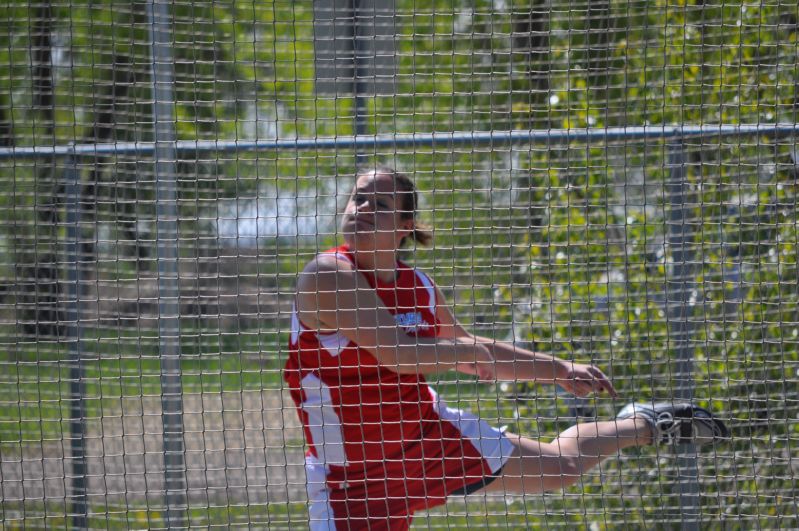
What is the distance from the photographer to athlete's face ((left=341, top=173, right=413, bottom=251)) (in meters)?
2.67

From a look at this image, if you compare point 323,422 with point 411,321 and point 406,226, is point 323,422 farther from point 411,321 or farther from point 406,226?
point 406,226

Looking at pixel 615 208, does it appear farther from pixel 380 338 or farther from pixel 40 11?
pixel 40 11

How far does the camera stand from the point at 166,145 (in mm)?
3062

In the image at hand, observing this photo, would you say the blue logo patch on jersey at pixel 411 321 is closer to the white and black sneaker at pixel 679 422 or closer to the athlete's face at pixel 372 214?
the athlete's face at pixel 372 214

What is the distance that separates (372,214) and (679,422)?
1.22m

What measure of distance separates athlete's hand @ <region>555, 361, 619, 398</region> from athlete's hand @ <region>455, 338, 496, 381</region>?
22 centimetres

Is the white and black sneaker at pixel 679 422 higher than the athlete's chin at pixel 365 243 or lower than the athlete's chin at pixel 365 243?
lower

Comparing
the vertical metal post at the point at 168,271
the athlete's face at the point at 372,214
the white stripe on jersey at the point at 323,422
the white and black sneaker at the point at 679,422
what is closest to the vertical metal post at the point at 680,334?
the white and black sneaker at the point at 679,422

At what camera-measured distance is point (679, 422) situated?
2.90 metres

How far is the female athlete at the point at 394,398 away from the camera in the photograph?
2.59 metres

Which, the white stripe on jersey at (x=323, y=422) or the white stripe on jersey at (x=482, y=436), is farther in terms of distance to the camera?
the white stripe on jersey at (x=482, y=436)

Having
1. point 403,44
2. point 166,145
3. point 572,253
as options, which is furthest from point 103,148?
point 403,44

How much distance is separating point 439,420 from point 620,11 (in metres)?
2.49

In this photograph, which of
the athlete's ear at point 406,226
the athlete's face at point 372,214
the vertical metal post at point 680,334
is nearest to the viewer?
the athlete's face at point 372,214
